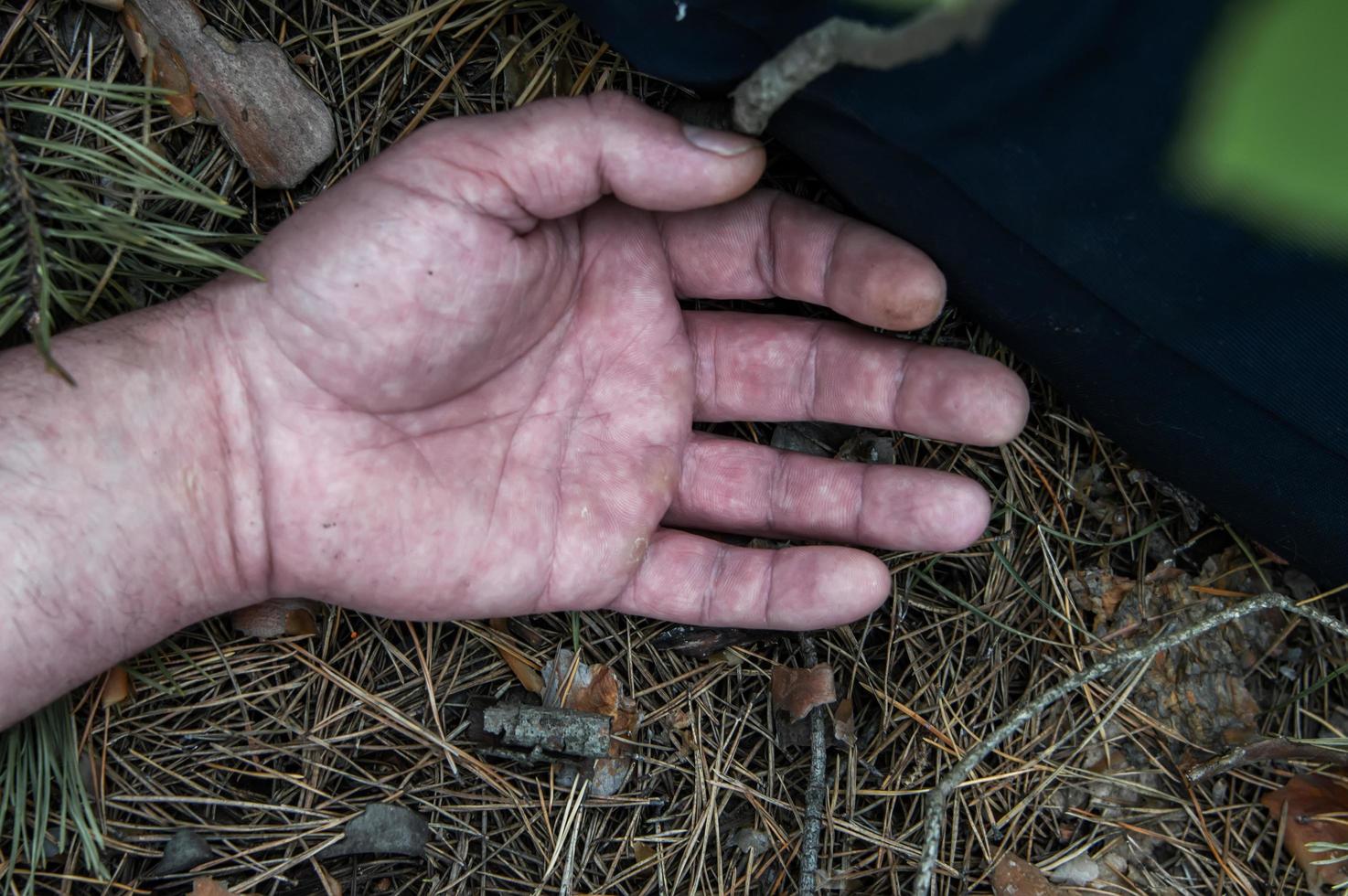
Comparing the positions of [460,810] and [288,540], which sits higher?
[288,540]

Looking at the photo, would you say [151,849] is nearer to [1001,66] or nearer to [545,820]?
[545,820]

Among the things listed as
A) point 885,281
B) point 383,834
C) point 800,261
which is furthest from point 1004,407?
point 383,834

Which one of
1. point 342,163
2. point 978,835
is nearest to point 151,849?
point 342,163

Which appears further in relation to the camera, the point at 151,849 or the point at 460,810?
the point at 460,810

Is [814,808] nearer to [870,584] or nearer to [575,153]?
[870,584]

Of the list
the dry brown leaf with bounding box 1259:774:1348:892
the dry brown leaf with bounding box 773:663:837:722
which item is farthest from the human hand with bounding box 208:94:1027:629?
the dry brown leaf with bounding box 1259:774:1348:892

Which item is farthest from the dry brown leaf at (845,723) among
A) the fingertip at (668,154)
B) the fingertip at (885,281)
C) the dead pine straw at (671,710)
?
the fingertip at (668,154)

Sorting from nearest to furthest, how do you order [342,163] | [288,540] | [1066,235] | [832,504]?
[1066,235]
[288,540]
[342,163]
[832,504]
